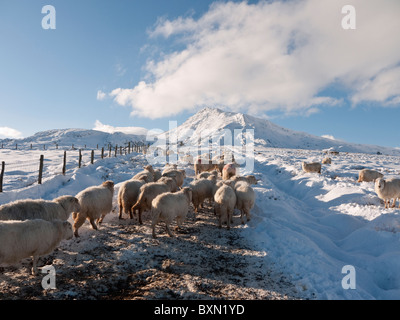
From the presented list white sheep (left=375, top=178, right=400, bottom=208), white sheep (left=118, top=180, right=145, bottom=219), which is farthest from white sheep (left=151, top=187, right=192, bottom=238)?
white sheep (left=375, top=178, right=400, bottom=208)

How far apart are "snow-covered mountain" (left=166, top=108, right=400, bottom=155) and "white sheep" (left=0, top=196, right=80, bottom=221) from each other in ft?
271

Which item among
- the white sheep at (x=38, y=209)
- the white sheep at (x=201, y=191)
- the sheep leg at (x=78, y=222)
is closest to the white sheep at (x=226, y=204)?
the white sheep at (x=201, y=191)

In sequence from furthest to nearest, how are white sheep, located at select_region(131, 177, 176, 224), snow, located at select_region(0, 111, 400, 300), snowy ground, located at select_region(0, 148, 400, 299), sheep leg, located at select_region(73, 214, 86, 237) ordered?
white sheep, located at select_region(131, 177, 176, 224) < sheep leg, located at select_region(73, 214, 86, 237) < snow, located at select_region(0, 111, 400, 300) < snowy ground, located at select_region(0, 148, 400, 299)

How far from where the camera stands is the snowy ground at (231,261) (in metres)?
4.93

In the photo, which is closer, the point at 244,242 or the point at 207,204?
the point at 244,242

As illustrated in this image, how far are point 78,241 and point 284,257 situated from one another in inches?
245

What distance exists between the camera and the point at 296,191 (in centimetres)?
1700

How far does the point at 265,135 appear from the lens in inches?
5123

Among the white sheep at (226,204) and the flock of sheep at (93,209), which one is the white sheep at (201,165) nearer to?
the flock of sheep at (93,209)

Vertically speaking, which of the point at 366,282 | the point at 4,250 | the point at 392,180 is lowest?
the point at 366,282

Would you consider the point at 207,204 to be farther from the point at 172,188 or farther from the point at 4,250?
the point at 4,250

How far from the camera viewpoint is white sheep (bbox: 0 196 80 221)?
20.8 ft

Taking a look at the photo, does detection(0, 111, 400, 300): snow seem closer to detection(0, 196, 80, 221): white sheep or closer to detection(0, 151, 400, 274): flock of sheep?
detection(0, 151, 400, 274): flock of sheep

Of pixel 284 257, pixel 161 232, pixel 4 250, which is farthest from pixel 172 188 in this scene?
pixel 4 250
